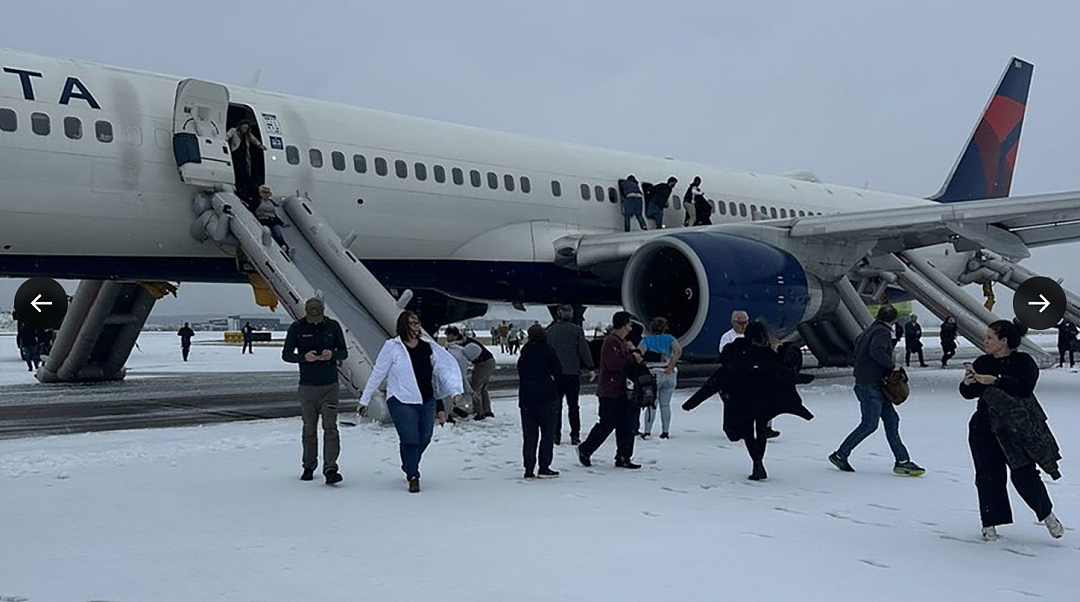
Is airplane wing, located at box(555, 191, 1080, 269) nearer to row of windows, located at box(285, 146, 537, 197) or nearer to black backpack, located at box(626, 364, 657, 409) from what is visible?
row of windows, located at box(285, 146, 537, 197)

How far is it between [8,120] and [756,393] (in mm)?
7602

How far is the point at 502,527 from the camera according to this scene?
5.00 meters

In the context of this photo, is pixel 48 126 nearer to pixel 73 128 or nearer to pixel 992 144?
pixel 73 128

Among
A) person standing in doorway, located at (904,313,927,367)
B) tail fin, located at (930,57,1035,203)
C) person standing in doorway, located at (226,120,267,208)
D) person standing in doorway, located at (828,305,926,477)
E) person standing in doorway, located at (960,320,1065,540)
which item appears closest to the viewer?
person standing in doorway, located at (960,320,1065,540)

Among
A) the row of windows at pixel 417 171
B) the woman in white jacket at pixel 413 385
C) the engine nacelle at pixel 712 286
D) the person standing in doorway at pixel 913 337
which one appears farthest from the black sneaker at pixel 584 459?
the person standing in doorway at pixel 913 337

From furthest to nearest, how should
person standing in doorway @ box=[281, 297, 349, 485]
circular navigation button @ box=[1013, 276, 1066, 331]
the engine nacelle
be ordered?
circular navigation button @ box=[1013, 276, 1066, 331] < the engine nacelle < person standing in doorway @ box=[281, 297, 349, 485]

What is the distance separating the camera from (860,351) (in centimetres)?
679

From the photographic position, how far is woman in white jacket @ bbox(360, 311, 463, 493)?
19.6 feet

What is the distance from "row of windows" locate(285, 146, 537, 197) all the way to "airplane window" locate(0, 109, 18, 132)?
9.50 feet

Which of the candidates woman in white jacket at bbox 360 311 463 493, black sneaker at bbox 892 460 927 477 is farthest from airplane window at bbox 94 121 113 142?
black sneaker at bbox 892 460 927 477

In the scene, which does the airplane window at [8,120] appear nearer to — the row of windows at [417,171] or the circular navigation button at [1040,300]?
the row of windows at [417,171]

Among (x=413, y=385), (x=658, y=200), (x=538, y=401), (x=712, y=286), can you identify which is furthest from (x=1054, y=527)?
(x=658, y=200)

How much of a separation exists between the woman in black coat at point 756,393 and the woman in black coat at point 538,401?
1.23m

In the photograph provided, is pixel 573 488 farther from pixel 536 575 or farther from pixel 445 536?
pixel 536 575
